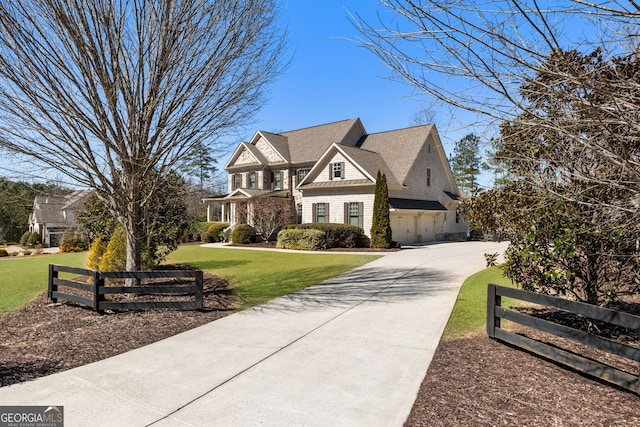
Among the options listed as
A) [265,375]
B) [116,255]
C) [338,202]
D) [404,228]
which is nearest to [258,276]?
[116,255]

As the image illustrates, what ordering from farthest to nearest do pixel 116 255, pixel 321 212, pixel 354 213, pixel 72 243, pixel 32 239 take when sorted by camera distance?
pixel 32 239 < pixel 321 212 < pixel 72 243 < pixel 354 213 < pixel 116 255

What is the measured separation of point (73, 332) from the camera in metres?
6.38

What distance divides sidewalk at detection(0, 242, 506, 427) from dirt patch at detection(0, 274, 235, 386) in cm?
37

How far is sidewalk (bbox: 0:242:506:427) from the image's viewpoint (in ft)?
12.0

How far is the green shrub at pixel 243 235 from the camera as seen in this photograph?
26.5 metres

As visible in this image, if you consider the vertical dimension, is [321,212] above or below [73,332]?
above

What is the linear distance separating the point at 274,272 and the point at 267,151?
21111 millimetres

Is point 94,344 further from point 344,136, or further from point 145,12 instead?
point 344,136

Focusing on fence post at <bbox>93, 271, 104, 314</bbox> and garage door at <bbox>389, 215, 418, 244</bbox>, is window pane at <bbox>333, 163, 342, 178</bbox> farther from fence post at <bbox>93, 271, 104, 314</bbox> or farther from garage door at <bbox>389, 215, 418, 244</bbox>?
fence post at <bbox>93, 271, 104, 314</bbox>

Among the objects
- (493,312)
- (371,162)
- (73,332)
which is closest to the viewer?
(493,312)

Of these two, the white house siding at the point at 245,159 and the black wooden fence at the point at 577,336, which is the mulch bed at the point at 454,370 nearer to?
the black wooden fence at the point at 577,336

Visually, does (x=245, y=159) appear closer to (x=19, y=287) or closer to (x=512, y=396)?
(x=19, y=287)

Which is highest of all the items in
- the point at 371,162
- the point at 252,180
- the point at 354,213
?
the point at 371,162

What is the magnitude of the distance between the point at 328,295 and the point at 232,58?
19.9 feet
